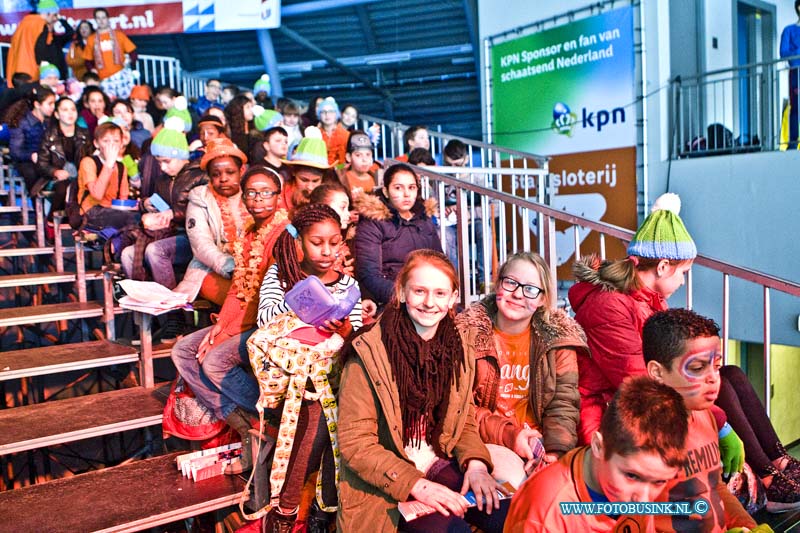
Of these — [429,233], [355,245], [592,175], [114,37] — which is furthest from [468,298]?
[114,37]

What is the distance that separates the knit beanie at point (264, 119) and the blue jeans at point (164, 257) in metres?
2.89

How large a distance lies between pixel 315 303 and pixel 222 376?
0.92 metres

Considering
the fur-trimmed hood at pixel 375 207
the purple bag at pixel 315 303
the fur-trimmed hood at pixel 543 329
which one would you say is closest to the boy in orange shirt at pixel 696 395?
the fur-trimmed hood at pixel 543 329

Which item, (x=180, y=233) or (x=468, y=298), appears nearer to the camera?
(x=468, y=298)

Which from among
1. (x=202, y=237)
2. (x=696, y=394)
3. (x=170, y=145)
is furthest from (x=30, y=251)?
(x=696, y=394)

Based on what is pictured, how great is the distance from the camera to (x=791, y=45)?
7750mm

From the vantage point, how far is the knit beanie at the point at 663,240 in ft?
10.1

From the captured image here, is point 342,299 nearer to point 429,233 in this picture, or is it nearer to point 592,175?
point 429,233

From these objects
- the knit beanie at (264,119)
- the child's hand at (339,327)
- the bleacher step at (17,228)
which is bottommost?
the child's hand at (339,327)

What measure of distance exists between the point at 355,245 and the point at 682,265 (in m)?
1.94

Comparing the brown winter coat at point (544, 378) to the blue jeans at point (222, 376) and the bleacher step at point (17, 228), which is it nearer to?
the blue jeans at point (222, 376)

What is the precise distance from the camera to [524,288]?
294 centimetres

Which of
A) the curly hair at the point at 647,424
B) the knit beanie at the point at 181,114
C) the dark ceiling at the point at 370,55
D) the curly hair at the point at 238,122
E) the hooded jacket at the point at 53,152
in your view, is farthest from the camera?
the dark ceiling at the point at 370,55

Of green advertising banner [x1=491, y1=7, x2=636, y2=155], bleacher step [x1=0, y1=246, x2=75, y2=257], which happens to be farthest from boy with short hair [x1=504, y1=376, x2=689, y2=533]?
green advertising banner [x1=491, y1=7, x2=636, y2=155]
